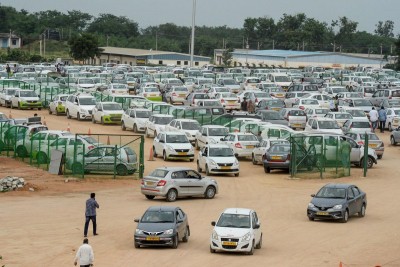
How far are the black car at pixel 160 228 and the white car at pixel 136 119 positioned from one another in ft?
108

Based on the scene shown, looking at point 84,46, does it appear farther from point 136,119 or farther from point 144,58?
point 136,119

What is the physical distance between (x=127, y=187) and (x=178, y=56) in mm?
124118

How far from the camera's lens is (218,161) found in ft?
161

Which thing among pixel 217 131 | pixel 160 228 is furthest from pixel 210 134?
pixel 160 228

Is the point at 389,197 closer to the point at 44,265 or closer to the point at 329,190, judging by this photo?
the point at 329,190

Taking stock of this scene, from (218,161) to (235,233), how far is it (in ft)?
61.8

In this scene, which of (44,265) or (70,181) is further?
Answer: (70,181)

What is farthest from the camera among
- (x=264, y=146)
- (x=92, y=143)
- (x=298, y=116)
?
(x=298, y=116)

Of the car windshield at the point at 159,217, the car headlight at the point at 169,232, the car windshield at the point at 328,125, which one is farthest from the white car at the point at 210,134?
the car headlight at the point at 169,232

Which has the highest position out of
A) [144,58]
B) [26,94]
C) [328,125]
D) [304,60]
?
[304,60]

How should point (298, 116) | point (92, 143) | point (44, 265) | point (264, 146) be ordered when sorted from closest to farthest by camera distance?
1. point (44, 265)
2. point (92, 143)
3. point (264, 146)
4. point (298, 116)

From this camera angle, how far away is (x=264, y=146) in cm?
5250

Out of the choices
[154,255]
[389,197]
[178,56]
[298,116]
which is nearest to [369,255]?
[154,255]

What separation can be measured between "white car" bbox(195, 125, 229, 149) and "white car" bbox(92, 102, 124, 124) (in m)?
12.1
